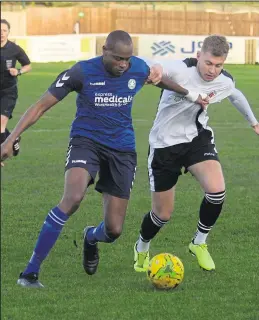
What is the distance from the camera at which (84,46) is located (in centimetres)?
4488

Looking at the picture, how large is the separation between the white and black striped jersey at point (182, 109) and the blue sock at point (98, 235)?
3.16 feet

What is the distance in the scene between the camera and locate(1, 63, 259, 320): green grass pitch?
711 centimetres

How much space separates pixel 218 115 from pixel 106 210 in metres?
16.4

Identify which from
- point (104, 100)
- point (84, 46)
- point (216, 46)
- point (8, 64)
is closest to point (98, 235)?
point (104, 100)

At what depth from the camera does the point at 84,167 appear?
7.82 metres

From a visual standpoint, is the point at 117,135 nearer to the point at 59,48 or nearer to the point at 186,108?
the point at 186,108

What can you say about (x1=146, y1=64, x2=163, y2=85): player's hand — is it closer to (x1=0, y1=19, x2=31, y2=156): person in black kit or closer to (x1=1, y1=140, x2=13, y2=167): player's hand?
(x1=1, y1=140, x2=13, y2=167): player's hand

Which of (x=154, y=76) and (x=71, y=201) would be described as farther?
(x=154, y=76)

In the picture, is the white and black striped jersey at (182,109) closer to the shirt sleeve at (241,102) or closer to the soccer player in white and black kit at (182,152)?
the soccer player in white and black kit at (182,152)

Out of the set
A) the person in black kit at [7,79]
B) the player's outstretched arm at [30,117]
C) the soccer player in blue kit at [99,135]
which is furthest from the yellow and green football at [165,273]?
the person in black kit at [7,79]

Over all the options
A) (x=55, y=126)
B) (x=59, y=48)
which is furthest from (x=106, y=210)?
(x=59, y=48)

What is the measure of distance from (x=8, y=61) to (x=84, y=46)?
1160 inches

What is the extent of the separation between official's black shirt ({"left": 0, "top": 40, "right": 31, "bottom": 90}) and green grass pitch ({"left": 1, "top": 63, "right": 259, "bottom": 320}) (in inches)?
52.4

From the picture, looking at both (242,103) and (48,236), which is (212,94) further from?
(48,236)
